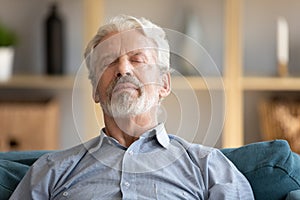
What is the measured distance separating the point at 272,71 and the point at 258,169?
6.60 feet

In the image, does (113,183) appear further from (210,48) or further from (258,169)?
(210,48)

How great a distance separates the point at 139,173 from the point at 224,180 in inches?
9.4

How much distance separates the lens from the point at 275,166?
2172 millimetres

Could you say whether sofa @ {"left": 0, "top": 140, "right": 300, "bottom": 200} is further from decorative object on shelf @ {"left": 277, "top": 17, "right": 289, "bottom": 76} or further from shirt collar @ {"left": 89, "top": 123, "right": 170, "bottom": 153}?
decorative object on shelf @ {"left": 277, "top": 17, "right": 289, "bottom": 76}

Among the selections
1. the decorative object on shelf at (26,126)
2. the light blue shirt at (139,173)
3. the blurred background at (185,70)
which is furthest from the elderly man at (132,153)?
the decorative object on shelf at (26,126)

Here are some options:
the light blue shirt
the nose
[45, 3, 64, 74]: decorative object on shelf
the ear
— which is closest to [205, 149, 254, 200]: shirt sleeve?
the light blue shirt

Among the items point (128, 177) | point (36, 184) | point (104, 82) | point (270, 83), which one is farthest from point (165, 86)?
point (270, 83)

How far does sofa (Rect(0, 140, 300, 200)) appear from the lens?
214 cm

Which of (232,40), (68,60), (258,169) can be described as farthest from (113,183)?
(68,60)

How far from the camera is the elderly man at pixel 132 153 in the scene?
2.05 metres

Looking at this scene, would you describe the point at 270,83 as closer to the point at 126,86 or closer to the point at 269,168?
the point at 269,168

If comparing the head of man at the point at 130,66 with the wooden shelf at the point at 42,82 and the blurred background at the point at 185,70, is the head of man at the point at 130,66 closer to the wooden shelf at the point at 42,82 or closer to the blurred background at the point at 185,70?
the blurred background at the point at 185,70

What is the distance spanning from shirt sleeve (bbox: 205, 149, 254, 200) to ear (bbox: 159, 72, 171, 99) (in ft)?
0.75

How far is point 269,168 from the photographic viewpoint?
2.17 m
